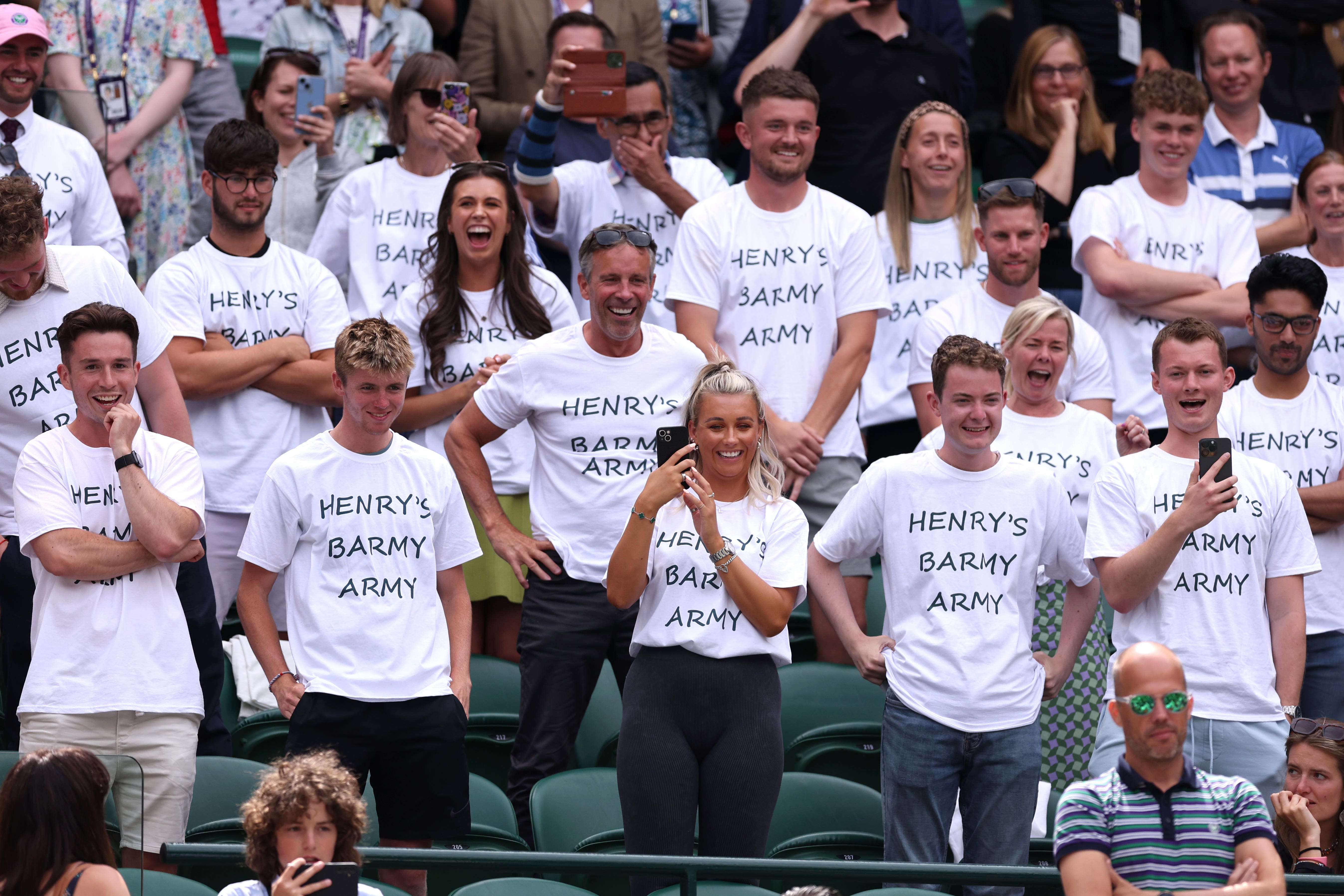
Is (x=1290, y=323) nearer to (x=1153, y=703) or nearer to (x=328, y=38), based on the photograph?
(x=1153, y=703)

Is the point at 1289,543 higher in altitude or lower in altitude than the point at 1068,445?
lower

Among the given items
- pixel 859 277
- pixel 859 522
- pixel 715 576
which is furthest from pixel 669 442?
pixel 859 277

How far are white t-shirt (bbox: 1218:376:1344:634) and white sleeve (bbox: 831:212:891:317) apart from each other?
126 cm

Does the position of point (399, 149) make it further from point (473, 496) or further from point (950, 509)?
point (950, 509)

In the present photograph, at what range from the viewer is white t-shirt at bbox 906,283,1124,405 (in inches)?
228

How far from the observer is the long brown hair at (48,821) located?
3385 mm

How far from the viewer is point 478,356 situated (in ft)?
19.0

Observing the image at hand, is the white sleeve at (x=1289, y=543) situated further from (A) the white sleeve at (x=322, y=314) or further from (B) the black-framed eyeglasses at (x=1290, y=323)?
(A) the white sleeve at (x=322, y=314)

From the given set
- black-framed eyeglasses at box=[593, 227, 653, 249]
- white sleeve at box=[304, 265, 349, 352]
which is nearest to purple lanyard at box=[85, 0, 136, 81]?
white sleeve at box=[304, 265, 349, 352]

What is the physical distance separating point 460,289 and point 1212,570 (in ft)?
8.85

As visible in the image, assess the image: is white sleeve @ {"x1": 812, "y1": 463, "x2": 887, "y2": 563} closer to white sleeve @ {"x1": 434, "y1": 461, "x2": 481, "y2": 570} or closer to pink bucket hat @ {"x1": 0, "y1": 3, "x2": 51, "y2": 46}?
white sleeve @ {"x1": 434, "y1": 461, "x2": 481, "y2": 570}

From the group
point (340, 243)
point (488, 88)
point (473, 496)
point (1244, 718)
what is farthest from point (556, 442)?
point (488, 88)

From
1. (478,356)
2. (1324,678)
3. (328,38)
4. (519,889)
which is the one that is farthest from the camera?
(328,38)

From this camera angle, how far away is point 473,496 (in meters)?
5.30
